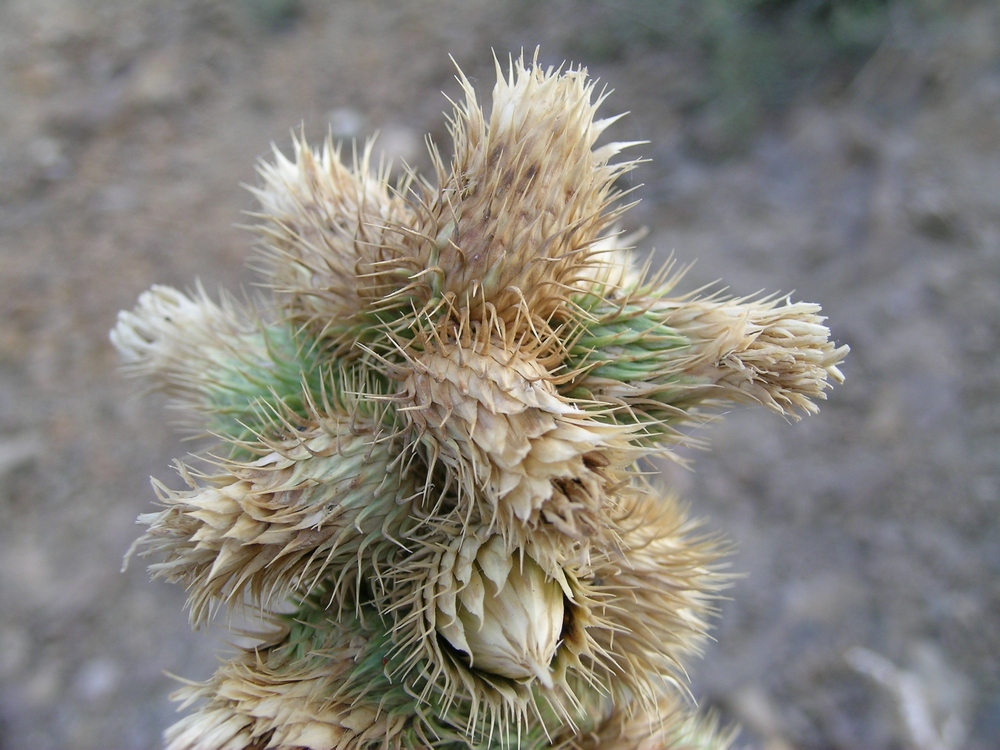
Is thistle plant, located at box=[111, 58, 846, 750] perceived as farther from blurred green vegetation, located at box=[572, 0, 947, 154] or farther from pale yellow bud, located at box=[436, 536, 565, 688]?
blurred green vegetation, located at box=[572, 0, 947, 154]

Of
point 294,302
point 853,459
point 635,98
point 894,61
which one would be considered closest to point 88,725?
point 294,302

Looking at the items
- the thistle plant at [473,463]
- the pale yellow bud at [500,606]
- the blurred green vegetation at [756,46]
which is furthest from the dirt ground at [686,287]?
the pale yellow bud at [500,606]

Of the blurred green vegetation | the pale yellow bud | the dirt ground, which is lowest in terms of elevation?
the pale yellow bud

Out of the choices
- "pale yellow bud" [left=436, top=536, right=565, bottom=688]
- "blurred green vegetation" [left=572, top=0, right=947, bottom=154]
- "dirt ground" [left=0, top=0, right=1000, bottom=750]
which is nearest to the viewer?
"pale yellow bud" [left=436, top=536, right=565, bottom=688]

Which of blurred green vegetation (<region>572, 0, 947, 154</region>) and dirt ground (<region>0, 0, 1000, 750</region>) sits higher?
blurred green vegetation (<region>572, 0, 947, 154</region>)

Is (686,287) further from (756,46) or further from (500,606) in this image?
(500,606)

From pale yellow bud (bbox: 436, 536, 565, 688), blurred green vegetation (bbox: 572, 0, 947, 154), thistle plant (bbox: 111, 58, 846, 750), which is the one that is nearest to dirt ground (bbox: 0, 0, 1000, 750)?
blurred green vegetation (bbox: 572, 0, 947, 154)

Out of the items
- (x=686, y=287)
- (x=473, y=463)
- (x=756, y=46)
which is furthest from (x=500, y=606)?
(x=756, y=46)

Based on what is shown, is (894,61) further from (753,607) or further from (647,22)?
(753,607)
